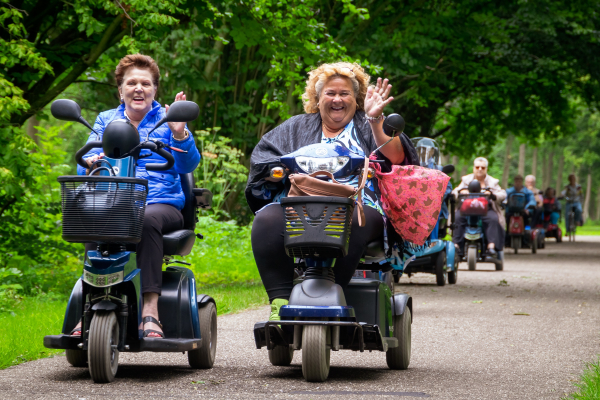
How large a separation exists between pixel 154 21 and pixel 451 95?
14.9 metres

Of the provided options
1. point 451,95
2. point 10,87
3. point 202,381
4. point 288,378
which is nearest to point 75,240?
Result: point 202,381

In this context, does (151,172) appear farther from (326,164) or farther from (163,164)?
(326,164)

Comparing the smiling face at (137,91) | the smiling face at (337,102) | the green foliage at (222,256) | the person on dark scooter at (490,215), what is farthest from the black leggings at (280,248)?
the person on dark scooter at (490,215)

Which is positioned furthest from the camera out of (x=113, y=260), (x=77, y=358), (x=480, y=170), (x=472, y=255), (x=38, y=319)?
(x=472, y=255)

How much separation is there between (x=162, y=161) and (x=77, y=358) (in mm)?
1136

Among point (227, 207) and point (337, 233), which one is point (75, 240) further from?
point (227, 207)

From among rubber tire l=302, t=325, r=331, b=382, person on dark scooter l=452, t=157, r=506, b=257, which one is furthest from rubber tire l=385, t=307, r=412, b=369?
person on dark scooter l=452, t=157, r=506, b=257

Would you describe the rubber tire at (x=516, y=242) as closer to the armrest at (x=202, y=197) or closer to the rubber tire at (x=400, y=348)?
the rubber tire at (x=400, y=348)

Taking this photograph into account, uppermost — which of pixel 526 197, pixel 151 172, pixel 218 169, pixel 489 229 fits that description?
pixel 218 169

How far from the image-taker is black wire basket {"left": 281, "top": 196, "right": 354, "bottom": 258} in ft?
13.6

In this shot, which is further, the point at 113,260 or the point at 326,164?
the point at 326,164

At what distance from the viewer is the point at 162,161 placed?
4.84 meters

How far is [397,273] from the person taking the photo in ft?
17.2

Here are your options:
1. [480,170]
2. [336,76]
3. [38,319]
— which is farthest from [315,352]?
[480,170]
